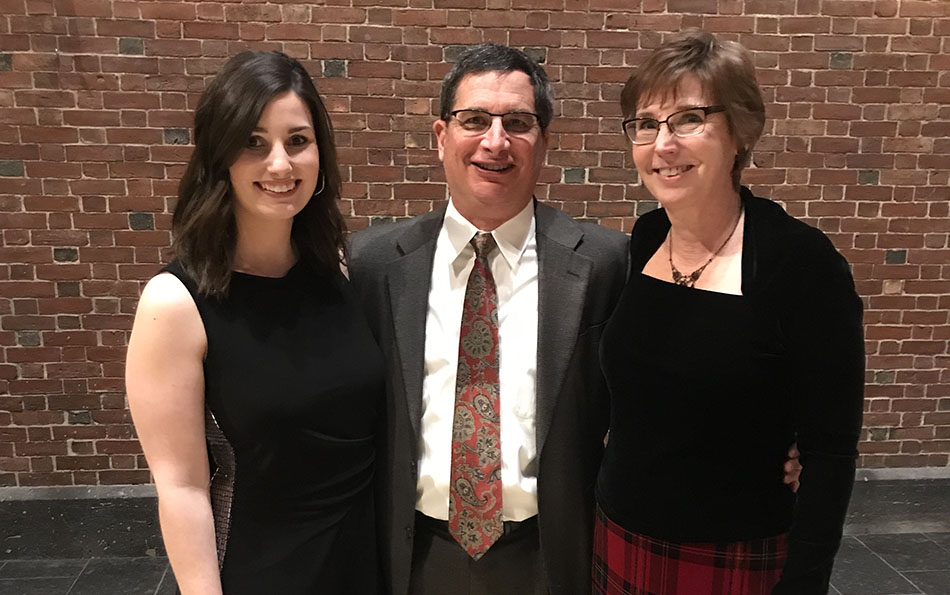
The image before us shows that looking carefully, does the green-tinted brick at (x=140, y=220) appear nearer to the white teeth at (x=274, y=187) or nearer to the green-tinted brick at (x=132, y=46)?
the green-tinted brick at (x=132, y=46)

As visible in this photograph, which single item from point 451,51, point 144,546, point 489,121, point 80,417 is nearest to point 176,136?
point 451,51

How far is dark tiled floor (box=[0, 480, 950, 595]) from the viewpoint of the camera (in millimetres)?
2953

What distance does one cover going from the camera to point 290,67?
1.47 meters

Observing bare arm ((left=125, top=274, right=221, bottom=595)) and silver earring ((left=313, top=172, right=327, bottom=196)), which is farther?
silver earring ((left=313, top=172, right=327, bottom=196))

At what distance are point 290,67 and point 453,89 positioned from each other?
1.59 ft

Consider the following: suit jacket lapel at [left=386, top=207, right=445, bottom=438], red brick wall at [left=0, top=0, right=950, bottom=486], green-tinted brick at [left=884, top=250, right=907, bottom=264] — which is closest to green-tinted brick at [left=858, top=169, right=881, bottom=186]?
red brick wall at [left=0, top=0, right=950, bottom=486]

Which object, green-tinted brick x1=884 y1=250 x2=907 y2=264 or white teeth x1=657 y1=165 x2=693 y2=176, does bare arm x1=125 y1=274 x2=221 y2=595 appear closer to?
white teeth x1=657 y1=165 x2=693 y2=176

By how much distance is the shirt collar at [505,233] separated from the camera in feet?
5.77

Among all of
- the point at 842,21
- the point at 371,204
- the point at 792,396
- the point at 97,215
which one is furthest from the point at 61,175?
the point at 842,21

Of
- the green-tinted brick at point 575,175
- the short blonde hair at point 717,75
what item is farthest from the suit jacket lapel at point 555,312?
the green-tinted brick at point 575,175

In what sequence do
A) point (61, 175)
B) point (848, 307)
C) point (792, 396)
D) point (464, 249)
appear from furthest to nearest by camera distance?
point (61, 175) → point (464, 249) → point (792, 396) → point (848, 307)

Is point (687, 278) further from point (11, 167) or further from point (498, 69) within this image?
point (11, 167)

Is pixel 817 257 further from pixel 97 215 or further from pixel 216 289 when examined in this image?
pixel 97 215

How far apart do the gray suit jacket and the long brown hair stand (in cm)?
44
